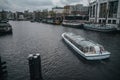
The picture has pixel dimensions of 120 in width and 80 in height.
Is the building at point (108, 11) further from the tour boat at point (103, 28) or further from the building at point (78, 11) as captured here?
the building at point (78, 11)

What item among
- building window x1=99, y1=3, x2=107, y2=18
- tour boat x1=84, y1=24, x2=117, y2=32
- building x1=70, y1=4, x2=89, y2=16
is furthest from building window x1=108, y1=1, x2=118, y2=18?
building x1=70, y1=4, x2=89, y2=16

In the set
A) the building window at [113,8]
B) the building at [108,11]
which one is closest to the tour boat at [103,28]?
the building at [108,11]

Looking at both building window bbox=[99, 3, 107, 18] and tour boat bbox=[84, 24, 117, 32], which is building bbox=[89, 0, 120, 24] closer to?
building window bbox=[99, 3, 107, 18]

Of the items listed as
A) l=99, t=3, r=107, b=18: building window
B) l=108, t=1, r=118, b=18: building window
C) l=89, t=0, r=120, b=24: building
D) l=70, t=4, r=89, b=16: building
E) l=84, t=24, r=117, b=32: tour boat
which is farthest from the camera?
l=70, t=4, r=89, b=16: building

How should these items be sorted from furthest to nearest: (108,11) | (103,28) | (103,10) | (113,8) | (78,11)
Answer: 1. (78,11)
2. (103,10)
3. (108,11)
4. (113,8)
5. (103,28)

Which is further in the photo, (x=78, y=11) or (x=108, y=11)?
(x=78, y=11)

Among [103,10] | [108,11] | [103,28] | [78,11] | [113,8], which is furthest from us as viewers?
[78,11]

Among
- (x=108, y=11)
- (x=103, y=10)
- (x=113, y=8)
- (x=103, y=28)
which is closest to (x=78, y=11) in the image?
(x=103, y=10)

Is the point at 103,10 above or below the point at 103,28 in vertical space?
above

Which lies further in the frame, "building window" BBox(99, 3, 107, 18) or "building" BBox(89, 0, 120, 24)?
"building window" BBox(99, 3, 107, 18)

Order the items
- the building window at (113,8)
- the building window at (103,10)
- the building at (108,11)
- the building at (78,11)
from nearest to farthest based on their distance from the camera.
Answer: the building at (108,11)
the building window at (113,8)
the building window at (103,10)
the building at (78,11)

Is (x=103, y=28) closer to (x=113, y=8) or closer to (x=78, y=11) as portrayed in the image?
(x=113, y=8)

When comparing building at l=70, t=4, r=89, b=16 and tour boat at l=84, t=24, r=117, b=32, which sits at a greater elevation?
building at l=70, t=4, r=89, b=16

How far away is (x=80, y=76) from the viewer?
1641cm
